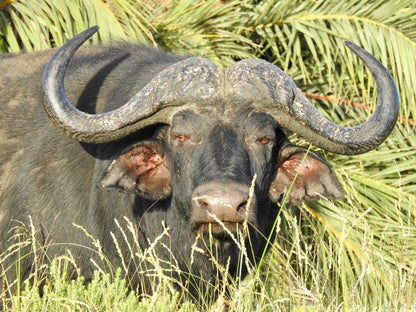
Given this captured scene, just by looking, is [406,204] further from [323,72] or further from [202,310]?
[202,310]

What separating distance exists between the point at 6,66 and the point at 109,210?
1.58 metres

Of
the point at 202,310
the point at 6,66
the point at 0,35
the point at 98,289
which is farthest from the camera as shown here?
the point at 0,35

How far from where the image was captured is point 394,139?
8.42 m

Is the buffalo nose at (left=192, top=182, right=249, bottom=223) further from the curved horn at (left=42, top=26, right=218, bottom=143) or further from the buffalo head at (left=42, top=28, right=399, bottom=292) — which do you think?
the curved horn at (left=42, top=26, right=218, bottom=143)

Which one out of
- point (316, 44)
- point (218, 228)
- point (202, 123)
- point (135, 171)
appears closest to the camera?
point (218, 228)

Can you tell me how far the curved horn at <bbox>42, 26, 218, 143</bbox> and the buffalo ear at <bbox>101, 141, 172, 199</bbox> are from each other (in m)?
0.17

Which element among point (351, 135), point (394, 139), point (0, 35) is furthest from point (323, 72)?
point (351, 135)

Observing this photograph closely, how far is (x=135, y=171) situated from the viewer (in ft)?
16.6

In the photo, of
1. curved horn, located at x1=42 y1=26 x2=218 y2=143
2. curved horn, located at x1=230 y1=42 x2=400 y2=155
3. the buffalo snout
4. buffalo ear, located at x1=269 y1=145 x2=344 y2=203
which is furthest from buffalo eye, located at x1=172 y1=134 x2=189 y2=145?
buffalo ear, located at x1=269 y1=145 x2=344 y2=203

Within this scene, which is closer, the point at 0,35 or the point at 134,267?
the point at 134,267

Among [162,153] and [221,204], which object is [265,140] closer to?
[162,153]

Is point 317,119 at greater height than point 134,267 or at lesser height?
greater

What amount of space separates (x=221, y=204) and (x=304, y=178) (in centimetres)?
120

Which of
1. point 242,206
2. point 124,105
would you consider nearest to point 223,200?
point 242,206
